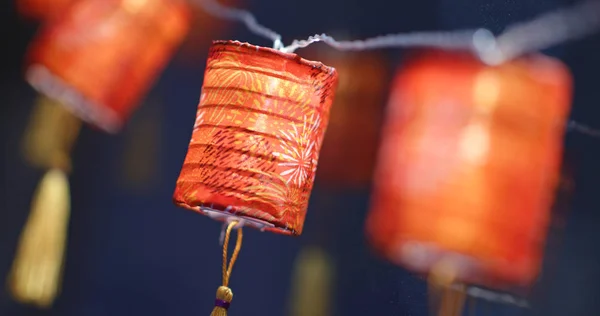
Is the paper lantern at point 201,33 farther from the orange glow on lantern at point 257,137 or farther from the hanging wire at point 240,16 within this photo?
the orange glow on lantern at point 257,137

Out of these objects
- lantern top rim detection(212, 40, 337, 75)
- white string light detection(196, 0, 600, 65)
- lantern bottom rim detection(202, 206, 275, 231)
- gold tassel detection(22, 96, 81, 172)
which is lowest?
lantern bottom rim detection(202, 206, 275, 231)

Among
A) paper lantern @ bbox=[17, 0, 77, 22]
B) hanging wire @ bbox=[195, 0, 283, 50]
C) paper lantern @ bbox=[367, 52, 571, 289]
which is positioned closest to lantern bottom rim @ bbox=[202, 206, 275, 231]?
paper lantern @ bbox=[367, 52, 571, 289]

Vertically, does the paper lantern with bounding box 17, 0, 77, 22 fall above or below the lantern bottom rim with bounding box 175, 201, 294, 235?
above

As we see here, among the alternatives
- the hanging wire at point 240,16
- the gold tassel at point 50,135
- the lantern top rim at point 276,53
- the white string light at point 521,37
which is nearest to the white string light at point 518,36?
the white string light at point 521,37

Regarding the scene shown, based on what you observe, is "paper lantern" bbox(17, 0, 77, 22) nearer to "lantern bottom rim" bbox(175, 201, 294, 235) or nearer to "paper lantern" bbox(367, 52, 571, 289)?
"lantern bottom rim" bbox(175, 201, 294, 235)

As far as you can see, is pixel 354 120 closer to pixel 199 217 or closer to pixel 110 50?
pixel 199 217

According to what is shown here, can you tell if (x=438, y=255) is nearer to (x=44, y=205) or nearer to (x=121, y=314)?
(x=121, y=314)
